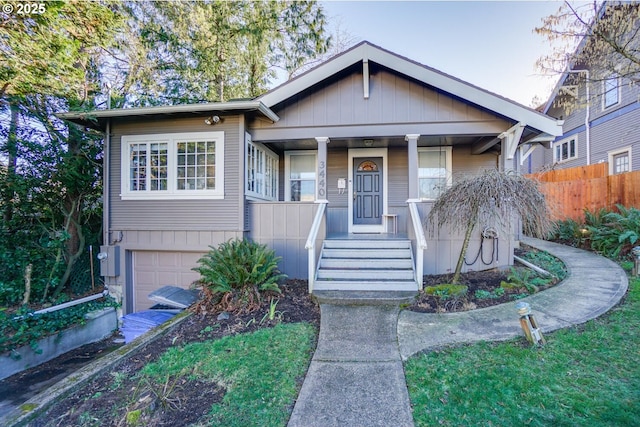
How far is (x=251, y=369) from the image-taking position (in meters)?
3.07

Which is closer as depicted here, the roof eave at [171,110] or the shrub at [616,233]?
the roof eave at [171,110]

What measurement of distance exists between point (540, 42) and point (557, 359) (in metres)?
7.58

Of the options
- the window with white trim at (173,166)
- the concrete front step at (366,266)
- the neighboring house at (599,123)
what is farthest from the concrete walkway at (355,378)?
the neighboring house at (599,123)

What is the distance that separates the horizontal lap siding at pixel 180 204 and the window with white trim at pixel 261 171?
13.9 inches

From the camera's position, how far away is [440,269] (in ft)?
20.3

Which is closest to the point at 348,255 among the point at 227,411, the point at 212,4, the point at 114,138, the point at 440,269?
the point at 440,269

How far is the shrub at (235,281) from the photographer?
15.5 feet

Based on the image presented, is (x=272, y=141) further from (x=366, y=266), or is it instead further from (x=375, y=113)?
(x=366, y=266)

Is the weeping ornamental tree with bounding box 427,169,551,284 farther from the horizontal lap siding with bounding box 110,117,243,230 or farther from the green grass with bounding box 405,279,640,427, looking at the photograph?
the horizontal lap siding with bounding box 110,117,243,230

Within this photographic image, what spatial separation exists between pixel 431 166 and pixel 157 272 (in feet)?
24.0

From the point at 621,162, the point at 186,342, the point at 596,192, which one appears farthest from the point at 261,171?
the point at 621,162

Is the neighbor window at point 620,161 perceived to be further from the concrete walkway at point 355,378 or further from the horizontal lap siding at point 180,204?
the horizontal lap siding at point 180,204

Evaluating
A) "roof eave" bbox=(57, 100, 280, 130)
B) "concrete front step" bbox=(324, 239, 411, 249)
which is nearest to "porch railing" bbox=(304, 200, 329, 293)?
"concrete front step" bbox=(324, 239, 411, 249)

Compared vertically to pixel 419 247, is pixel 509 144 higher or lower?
higher
